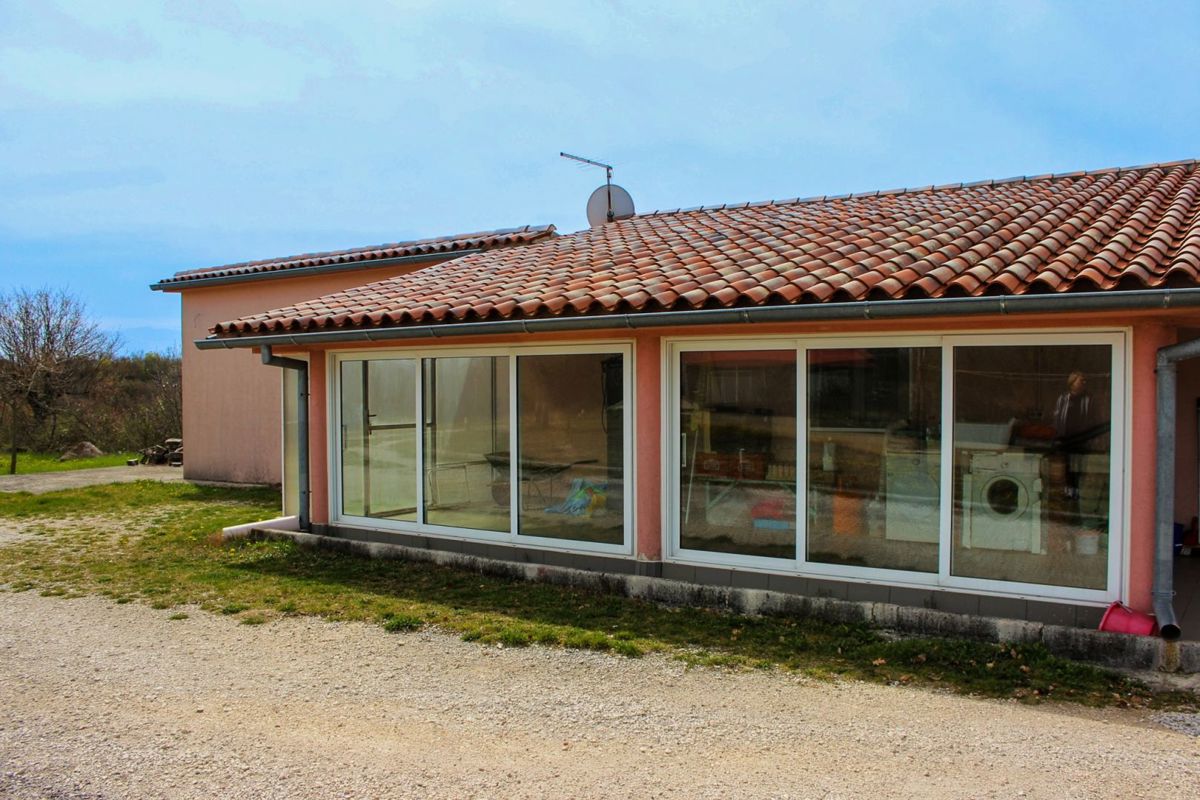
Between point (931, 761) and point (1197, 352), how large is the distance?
3.27m

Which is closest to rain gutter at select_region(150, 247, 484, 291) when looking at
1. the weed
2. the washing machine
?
the weed

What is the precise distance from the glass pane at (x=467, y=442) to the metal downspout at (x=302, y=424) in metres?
1.68

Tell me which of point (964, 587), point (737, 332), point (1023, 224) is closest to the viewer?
point (964, 587)

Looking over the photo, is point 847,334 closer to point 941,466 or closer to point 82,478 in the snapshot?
point 941,466

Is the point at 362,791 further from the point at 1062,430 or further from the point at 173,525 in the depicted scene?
the point at 173,525

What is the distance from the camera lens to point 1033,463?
645cm

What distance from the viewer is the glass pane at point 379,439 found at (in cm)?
957

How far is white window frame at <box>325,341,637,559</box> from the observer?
802 cm

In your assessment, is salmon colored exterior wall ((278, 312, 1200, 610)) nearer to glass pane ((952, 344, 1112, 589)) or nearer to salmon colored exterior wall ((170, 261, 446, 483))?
glass pane ((952, 344, 1112, 589))

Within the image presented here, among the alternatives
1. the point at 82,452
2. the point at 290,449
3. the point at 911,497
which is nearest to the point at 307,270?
the point at 290,449

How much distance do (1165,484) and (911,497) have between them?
1701 millimetres

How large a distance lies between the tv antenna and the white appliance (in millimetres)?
8081

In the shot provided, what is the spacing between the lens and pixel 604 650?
6219mm

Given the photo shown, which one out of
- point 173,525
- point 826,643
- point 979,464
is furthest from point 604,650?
point 173,525
